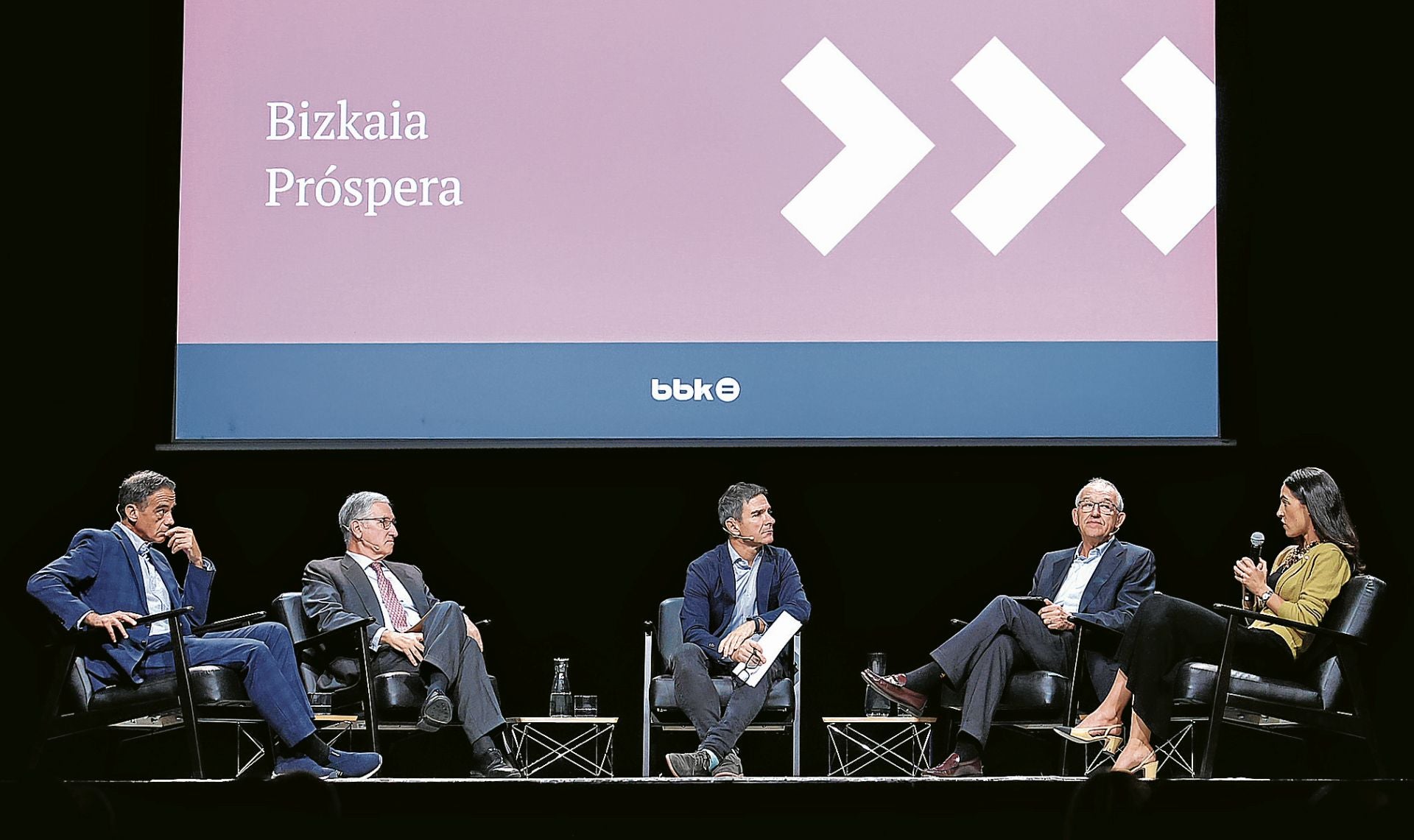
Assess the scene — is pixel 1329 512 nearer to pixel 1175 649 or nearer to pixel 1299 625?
pixel 1299 625

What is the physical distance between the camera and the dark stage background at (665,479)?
5156 mm

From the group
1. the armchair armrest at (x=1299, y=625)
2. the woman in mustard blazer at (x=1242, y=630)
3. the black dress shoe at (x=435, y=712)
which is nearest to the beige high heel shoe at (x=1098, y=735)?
the woman in mustard blazer at (x=1242, y=630)

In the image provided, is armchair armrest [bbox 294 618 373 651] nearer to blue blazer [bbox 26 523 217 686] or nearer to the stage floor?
blue blazer [bbox 26 523 217 686]

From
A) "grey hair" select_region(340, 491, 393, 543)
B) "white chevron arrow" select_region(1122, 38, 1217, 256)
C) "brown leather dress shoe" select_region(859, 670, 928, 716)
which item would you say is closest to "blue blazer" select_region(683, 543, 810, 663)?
"brown leather dress shoe" select_region(859, 670, 928, 716)

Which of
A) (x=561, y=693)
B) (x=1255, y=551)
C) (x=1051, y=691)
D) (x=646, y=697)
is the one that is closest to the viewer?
(x=1051, y=691)

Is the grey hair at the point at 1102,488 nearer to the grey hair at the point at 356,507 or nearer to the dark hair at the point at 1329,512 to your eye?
the dark hair at the point at 1329,512

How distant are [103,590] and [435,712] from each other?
967mm

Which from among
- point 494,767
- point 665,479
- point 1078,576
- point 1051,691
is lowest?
point 494,767

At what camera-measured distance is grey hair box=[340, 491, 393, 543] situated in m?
4.83

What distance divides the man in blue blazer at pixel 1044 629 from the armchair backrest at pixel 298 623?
64.2 inches

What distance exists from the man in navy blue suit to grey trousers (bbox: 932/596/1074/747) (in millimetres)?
1648

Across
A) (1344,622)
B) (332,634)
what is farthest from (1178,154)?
(332,634)

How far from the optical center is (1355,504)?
5211 mm

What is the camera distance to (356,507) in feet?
15.9
